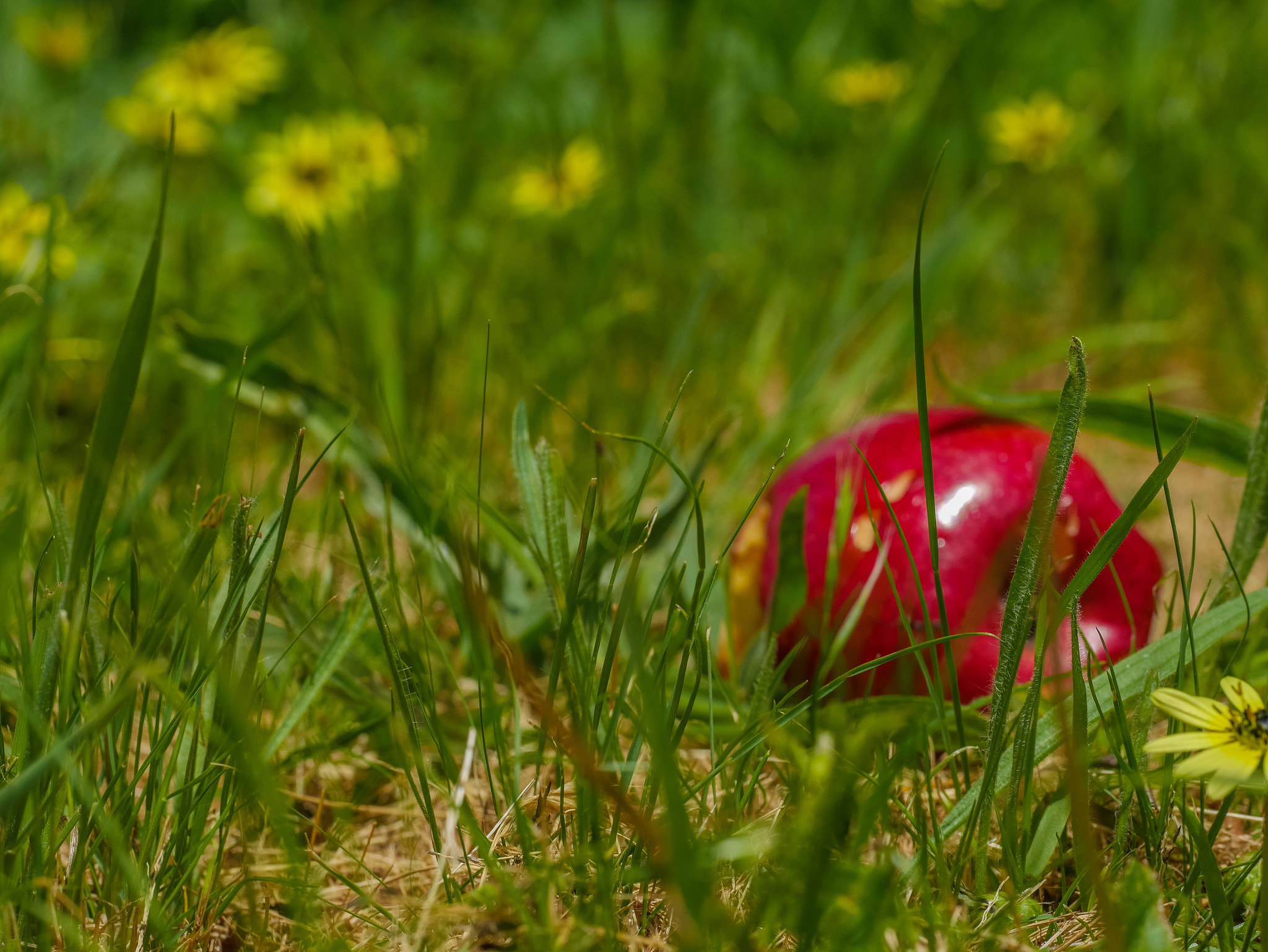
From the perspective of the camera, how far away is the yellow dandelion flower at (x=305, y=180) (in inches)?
69.7

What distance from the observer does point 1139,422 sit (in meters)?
0.98

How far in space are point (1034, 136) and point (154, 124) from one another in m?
1.75

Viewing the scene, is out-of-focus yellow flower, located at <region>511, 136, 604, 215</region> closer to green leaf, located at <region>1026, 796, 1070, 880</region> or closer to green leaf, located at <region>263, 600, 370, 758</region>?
green leaf, located at <region>263, 600, 370, 758</region>

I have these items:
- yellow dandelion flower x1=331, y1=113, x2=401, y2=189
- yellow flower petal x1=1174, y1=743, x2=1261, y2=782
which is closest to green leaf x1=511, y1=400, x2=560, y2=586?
yellow flower petal x1=1174, y1=743, x2=1261, y2=782

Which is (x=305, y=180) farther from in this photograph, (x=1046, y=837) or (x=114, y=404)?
(x=1046, y=837)

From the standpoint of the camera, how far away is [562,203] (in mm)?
1906

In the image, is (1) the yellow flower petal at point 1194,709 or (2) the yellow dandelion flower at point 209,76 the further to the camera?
(2) the yellow dandelion flower at point 209,76

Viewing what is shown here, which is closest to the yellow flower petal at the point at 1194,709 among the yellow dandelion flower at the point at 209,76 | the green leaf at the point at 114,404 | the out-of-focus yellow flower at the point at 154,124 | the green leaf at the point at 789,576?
the green leaf at the point at 789,576

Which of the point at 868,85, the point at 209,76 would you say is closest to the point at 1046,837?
the point at 868,85

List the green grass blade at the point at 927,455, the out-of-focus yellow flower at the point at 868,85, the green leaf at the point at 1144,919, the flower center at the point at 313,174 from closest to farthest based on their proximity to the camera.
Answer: the green leaf at the point at 1144,919 < the green grass blade at the point at 927,455 < the flower center at the point at 313,174 < the out-of-focus yellow flower at the point at 868,85

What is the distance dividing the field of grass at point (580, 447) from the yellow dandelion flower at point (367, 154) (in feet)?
0.04

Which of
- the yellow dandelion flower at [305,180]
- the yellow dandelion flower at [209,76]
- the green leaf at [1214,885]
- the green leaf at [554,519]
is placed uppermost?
the yellow dandelion flower at [209,76]

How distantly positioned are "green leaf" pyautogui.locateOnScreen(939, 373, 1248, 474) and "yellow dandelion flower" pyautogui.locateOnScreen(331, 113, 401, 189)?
3.98 ft

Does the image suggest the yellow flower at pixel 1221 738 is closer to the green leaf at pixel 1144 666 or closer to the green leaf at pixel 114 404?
the green leaf at pixel 1144 666
